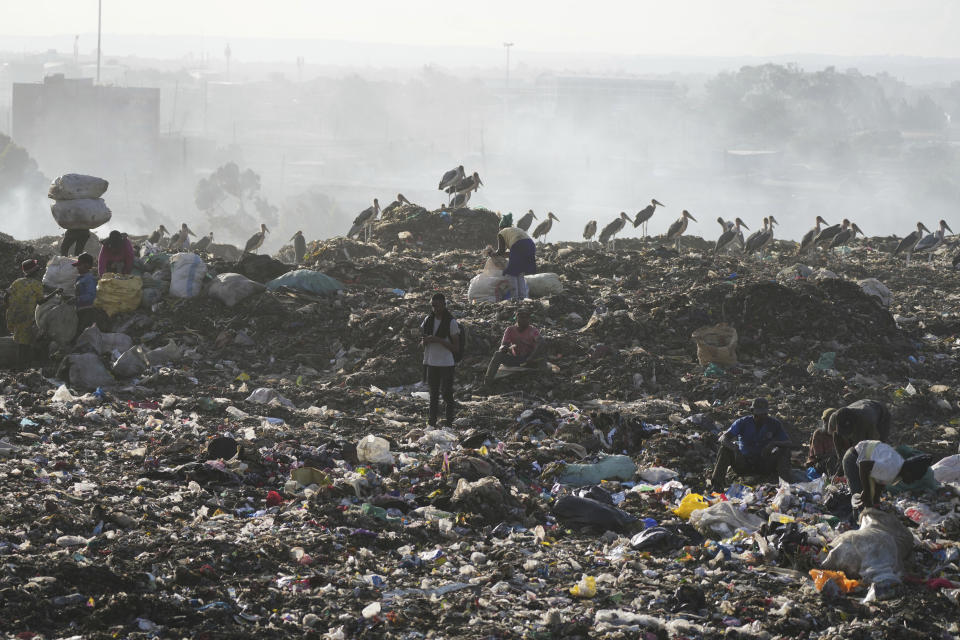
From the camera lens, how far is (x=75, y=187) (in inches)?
520

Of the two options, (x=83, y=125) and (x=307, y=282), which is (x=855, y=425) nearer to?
(x=307, y=282)

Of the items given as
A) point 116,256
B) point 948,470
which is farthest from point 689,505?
point 116,256

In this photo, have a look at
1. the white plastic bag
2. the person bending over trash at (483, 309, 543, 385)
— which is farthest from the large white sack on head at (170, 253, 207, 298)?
the white plastic bag

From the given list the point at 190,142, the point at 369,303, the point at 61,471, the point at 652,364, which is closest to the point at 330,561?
the point at 61,471

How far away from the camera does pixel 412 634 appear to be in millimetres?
5398

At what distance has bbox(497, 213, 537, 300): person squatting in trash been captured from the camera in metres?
12.7

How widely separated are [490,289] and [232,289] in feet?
10.5

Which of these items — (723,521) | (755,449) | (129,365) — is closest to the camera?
(723,521)

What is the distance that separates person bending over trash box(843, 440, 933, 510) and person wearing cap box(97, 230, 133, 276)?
867cm

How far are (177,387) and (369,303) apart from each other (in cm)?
332

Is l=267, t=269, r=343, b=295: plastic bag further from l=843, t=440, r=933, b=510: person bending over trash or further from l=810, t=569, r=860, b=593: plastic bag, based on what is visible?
l=810, t=569, r=860, b=593: plastic bag

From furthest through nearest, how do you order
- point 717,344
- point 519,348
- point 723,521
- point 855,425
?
point 717,344, point 519,348, point 855,425, point 723,521

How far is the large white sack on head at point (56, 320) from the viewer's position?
1097 cm

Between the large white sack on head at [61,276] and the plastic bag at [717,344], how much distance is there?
23.2 ft
